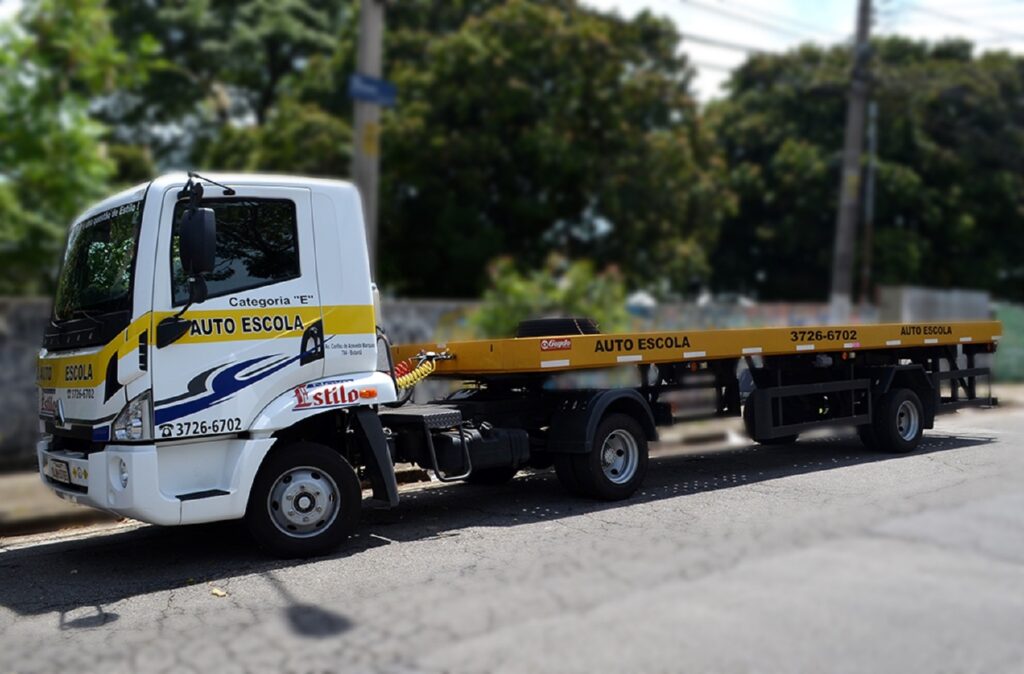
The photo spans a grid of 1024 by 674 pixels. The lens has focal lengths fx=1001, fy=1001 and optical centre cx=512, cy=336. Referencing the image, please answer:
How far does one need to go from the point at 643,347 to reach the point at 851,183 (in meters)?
13.1

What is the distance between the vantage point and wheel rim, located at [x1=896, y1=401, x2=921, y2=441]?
11227 millimetres

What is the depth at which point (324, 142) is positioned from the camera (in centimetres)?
2166

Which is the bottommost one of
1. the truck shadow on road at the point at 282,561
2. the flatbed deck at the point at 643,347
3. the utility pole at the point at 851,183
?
the truck shadow on road at the point at 282,561

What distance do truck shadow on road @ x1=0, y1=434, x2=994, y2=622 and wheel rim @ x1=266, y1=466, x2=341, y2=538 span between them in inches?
9.4

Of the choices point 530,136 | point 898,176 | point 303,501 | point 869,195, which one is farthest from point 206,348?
point 898,176

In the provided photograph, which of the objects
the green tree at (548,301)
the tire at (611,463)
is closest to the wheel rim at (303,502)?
the tire at (611,463)

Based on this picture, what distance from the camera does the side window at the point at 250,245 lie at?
264 inches

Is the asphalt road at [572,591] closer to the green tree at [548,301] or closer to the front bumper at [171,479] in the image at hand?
the front bumper at [171,479]

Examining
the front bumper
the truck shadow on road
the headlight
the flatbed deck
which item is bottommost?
the truck shadow on road

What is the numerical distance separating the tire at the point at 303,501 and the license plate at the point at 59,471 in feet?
4.27

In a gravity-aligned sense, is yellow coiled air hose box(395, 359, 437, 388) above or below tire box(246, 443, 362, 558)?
above

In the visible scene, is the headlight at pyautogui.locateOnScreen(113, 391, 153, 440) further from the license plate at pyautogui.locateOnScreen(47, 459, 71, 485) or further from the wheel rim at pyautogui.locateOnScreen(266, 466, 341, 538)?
the wheel rim at pyautogui.locateOnScreen(266, 466, 341, 538)

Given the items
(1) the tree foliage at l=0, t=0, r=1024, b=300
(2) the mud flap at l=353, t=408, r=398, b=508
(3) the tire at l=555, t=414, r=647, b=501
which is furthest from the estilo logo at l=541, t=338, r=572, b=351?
(1) the tree foliage at l=0, t=0, r=1024, b=300

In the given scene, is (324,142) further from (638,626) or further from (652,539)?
(638,626)
